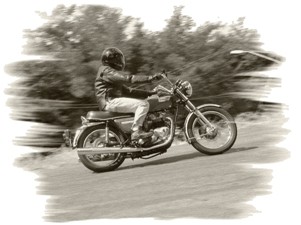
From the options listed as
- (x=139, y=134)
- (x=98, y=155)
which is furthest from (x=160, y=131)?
(x=98, y=155)

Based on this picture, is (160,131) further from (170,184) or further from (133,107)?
(170,184)

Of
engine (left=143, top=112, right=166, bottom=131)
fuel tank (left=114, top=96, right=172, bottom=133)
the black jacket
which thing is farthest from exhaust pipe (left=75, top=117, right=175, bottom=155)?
the black jacket

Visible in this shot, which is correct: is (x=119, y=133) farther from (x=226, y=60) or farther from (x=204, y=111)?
(x=226, y=60)

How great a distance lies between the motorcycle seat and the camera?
6.61m

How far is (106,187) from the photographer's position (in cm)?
614

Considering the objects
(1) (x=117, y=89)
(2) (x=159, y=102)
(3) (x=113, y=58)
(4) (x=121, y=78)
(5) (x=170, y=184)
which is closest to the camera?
(5) (x=170, y=184)

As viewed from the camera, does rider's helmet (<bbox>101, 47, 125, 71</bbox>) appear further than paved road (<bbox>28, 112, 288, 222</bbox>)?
Yes

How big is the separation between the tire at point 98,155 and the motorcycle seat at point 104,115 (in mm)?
147

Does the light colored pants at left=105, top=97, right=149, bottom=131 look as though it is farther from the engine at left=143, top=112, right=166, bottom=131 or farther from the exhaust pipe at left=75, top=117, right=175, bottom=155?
the exhaust pipe at left=75, top=117, right=175, bottom=155

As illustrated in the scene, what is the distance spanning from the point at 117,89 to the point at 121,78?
0.29 metres

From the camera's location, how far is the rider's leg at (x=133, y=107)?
666 centimetres

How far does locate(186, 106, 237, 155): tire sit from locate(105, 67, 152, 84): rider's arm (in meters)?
0.96

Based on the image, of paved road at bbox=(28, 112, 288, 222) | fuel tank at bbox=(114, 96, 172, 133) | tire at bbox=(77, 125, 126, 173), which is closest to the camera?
paved road at bbox=(28, 112, 288, 222)

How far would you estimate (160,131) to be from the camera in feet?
22.6
